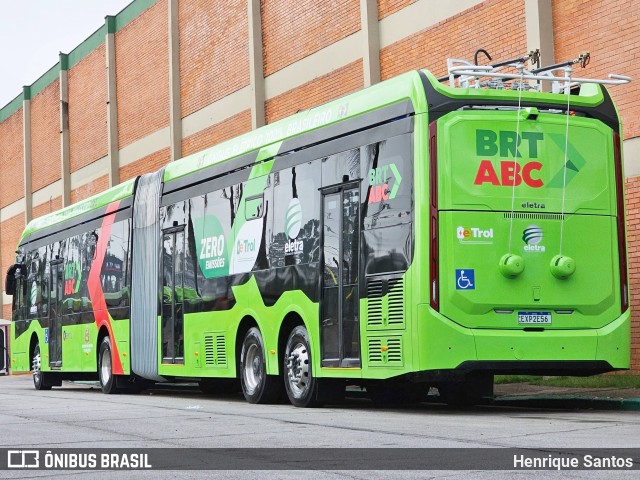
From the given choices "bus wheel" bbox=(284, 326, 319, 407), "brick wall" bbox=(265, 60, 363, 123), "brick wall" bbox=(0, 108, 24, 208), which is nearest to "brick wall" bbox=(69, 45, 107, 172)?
"brick wall" bbox=(0, 108, 24, 208)

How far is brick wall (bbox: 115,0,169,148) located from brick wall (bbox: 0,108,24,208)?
12.3m

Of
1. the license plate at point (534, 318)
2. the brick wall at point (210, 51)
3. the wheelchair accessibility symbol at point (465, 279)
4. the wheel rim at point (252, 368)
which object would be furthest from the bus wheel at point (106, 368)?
the license plate at point (534, 318)

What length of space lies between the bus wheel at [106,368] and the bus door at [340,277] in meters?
9.27

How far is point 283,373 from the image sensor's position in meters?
16.7

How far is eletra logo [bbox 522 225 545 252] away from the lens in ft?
45.8

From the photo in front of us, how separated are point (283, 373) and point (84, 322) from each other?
9677 millimetres

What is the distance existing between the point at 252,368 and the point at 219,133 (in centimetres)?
1629

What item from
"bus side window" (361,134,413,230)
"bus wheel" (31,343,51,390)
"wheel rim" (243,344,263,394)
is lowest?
"bus wheel" (31,343,51,390)

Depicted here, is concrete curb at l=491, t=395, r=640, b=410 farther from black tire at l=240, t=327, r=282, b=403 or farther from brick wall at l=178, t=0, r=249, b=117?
brick wall at l=178, t=0, r=249, b=117

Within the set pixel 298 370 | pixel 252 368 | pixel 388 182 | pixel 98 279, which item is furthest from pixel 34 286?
pixel 388 182

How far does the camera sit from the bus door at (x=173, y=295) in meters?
20.1

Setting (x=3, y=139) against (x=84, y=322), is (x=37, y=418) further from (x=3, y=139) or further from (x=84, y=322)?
(x=3, y=139)

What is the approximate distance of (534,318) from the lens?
13914mm

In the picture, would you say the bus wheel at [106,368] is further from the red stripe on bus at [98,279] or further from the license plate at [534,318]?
the license plate at [534,318]
